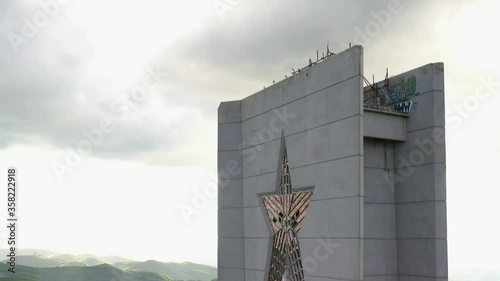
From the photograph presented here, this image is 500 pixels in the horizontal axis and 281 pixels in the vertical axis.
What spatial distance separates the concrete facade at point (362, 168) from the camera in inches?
726

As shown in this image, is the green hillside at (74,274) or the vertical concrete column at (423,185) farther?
the green hillside at (74,274)

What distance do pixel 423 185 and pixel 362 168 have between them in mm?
4095

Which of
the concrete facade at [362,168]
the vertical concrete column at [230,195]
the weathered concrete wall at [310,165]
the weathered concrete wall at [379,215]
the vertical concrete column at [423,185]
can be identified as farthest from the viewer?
the vertical concrete column at [230,195]

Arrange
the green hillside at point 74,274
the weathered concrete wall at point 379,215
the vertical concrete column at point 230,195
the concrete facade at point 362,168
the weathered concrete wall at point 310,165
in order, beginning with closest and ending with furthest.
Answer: the weathered concrete wall at point 310,165
the concrete facade at point 362,168
the weathered concrete wall at point 379,215
the vertical concrete column at point 230,195
the green hillside at point 74,274

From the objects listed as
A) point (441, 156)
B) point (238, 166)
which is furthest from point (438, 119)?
point (238, 166)

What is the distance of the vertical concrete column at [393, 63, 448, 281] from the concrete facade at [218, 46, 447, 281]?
0.14 feet

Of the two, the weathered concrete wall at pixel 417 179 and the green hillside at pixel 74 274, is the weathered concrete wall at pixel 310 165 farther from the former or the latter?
the green hillside at pixel 74 274

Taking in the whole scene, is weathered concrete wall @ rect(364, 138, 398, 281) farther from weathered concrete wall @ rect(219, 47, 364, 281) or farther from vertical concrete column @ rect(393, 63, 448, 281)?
weathered concrete wall @ rect(219, 47, 364, 281)

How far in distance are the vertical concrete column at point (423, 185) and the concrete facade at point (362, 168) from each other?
4 cm

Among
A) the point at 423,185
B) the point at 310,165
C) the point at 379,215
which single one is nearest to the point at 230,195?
the point at 310,165

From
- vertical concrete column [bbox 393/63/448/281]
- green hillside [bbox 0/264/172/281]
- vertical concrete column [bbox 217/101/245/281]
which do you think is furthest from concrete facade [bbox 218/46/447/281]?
green hillside [bbox 0/264/172/281]

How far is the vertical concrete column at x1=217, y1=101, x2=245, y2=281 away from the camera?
87.8 feet

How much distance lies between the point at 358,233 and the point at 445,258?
4.88 metres

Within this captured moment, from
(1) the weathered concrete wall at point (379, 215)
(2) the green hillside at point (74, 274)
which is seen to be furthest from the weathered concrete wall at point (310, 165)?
(2) the green hillside at point (74, 274)
